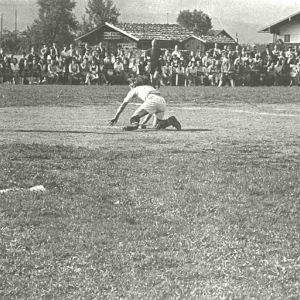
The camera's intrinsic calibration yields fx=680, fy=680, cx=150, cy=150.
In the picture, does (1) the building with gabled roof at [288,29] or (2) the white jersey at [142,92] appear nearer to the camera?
(2) the white jersey at [142,92]

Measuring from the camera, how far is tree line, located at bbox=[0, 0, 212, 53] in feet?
225

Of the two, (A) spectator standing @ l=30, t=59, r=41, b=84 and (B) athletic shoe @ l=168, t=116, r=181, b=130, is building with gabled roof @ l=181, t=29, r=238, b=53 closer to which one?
(A) spectator standing @ l=30, t=59, r=41, b=84

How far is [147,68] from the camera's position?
101 ft

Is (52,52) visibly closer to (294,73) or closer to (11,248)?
(294,73)

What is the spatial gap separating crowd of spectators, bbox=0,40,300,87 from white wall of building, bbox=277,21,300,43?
15.7 meters

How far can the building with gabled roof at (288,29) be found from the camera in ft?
160

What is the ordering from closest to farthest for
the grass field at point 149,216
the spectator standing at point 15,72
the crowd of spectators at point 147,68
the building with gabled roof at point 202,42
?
the grass field at point 149,216
the crowd of spectators at point 147,68
the spectator standing at point 15,72
the building with gabled roof at point 202,42

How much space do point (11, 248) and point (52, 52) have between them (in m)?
27.1

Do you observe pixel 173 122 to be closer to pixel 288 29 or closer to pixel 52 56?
pixel 52 56

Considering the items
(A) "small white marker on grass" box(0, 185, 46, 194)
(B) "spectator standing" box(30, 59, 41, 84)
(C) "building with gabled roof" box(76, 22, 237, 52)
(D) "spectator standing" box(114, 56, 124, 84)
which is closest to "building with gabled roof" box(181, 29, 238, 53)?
(C) "building with gabled roof" box(76, 22, 237, 52)

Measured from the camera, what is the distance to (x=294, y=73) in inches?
1277

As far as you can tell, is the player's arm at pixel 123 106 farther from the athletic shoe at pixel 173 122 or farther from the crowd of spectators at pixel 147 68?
the crowd of spectators at pixel 147 68

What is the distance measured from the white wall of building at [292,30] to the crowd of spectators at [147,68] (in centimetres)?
1567

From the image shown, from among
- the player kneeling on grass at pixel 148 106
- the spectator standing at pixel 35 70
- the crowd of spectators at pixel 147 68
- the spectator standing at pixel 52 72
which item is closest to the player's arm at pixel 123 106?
the player kneeling on grass at pixel 148 106
